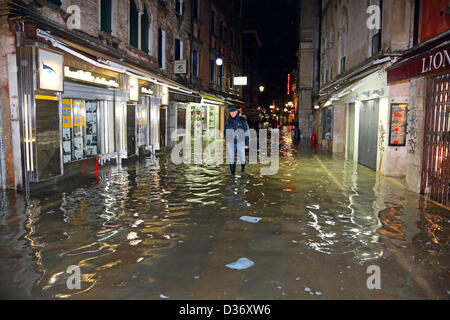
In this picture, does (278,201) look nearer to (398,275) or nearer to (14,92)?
(398,275)

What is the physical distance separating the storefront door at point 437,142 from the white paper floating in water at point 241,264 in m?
5.21

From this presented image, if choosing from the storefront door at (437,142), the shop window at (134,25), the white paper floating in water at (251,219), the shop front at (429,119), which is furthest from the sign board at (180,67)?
the white paper floating in water at (251,219)

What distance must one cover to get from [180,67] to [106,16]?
708 centimetres

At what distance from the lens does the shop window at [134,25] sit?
15555 mm

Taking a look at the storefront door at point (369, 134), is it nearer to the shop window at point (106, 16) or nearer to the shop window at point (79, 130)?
the shop window at point (79, 130)

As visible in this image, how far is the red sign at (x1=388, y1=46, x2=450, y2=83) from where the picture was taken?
22.2 feet

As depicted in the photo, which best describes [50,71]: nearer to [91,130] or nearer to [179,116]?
[91,130]

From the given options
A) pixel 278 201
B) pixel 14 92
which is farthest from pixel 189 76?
pixel 278 201

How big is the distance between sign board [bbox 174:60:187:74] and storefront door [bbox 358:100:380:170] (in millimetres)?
10145

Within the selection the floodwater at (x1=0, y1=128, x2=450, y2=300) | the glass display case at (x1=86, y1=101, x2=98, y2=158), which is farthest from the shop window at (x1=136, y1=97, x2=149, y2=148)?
the floodwater at (x1=0, y1=128, x2=450, y2=300)

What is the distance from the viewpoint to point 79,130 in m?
11.7

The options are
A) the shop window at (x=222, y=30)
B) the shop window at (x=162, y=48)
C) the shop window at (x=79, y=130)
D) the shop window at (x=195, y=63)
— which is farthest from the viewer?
the shop window at (x=222, y=30)
